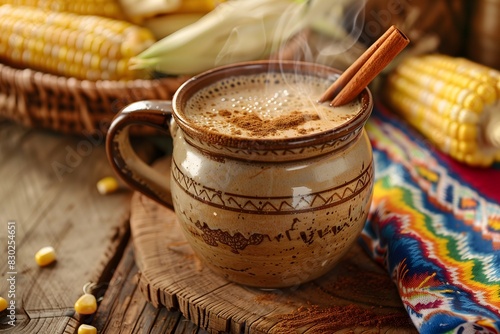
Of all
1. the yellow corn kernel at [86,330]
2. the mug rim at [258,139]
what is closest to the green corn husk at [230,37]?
the mug rim at [258,139]

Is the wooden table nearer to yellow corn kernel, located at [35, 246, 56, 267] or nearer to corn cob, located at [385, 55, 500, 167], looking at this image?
yellow corn kernel, located at [35, 246, 56, 267]

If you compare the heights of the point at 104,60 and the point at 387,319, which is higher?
the point at 104,60

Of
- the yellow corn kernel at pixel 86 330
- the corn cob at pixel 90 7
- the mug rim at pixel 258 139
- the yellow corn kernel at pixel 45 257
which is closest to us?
the mug rim at pixel 258 139

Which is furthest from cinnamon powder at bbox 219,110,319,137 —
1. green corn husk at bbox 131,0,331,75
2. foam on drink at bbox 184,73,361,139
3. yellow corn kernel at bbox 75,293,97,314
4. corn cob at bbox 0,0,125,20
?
corn cob at bbox 0,0,125,20

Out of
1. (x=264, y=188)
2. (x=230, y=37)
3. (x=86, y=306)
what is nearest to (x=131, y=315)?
(x=86, y=306)

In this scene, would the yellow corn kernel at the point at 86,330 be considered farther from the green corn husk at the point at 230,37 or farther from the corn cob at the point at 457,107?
the corn cob at the point at 457,107

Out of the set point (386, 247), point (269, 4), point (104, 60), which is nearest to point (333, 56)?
point (269, 4)

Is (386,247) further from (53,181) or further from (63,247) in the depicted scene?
(53,181)
